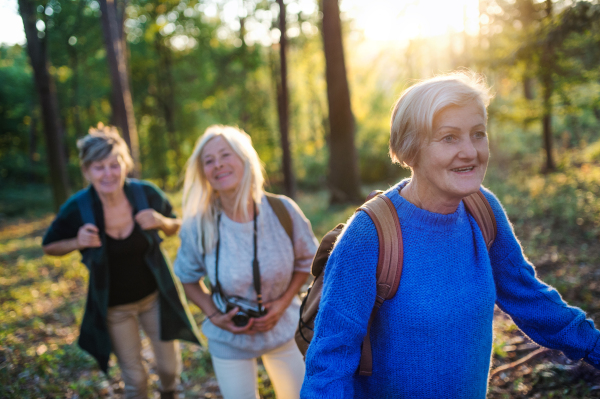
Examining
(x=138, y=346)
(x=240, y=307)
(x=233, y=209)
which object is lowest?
(x=138, y=346)

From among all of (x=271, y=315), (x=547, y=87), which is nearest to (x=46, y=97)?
(x=271, y=315)

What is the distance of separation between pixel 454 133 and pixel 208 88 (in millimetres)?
24655

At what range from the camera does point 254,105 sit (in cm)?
2420

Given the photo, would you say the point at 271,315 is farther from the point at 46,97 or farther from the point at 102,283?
the point at 46,97

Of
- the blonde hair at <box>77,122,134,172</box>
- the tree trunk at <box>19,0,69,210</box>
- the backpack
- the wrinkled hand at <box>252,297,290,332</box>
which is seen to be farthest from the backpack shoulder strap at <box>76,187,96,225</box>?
the tree trunk at <box>19,0,69,210</box>

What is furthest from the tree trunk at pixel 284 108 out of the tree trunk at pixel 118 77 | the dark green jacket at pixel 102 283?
the dark green jacket at pixel 102 283

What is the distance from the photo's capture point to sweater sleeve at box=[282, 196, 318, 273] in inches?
117

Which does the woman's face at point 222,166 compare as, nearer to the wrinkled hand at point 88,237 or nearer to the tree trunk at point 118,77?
the wrinkled hand at point 88,237

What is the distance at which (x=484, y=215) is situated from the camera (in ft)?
5.88

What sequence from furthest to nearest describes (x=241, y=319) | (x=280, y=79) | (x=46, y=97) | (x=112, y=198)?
(x=280, y=79) → (x=46, y=97) → (x=112, y=198) → (x=241, y=319)

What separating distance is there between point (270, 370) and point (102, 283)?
1637mm

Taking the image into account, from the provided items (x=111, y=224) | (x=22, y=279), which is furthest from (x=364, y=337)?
(x=22, y=279)

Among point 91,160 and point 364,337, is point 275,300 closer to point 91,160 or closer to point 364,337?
point 364,337

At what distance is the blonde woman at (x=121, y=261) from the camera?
11.1ft
